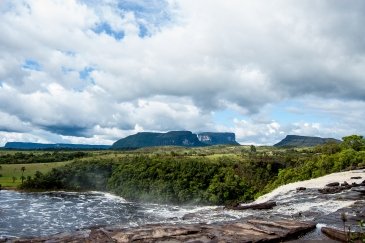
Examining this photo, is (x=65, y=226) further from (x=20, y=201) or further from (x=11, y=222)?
(x=20, y=201)

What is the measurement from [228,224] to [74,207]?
57041 mm

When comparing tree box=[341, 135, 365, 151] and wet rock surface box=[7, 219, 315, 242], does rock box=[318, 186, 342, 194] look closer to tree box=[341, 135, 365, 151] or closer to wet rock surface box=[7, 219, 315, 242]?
wet rock surface box=[7, 219, 315, 242]

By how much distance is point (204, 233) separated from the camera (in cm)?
3384

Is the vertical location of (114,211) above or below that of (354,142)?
below

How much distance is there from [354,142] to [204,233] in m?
70.7

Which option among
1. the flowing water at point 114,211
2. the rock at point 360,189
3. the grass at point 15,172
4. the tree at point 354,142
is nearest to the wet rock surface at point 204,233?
the flowing water at point 114,211

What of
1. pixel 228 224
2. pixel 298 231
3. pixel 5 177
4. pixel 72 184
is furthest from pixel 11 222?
pixel 5 177

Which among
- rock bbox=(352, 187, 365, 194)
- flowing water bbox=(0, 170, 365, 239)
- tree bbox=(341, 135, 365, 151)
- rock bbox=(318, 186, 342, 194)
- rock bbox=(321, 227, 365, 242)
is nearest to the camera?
rock bbox=(321, 227, 365, 242)

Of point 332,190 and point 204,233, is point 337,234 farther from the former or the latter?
point 332,190

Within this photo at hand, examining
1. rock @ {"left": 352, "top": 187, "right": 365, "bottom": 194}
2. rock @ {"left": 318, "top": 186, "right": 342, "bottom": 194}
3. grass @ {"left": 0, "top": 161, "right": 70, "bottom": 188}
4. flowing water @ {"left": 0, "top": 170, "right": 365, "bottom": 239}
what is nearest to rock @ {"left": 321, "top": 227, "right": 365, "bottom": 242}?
flowing water @ {"left": 0, "top": 170, "right": 365, "bottom": 239}

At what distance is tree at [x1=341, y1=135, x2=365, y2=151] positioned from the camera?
303 ft

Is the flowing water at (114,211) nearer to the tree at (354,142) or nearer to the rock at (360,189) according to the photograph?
the rock at (360,189)

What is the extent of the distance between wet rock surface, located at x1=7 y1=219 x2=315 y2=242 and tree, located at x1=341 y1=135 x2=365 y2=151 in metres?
63.2

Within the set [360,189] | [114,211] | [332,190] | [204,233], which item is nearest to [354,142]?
[332,190]
